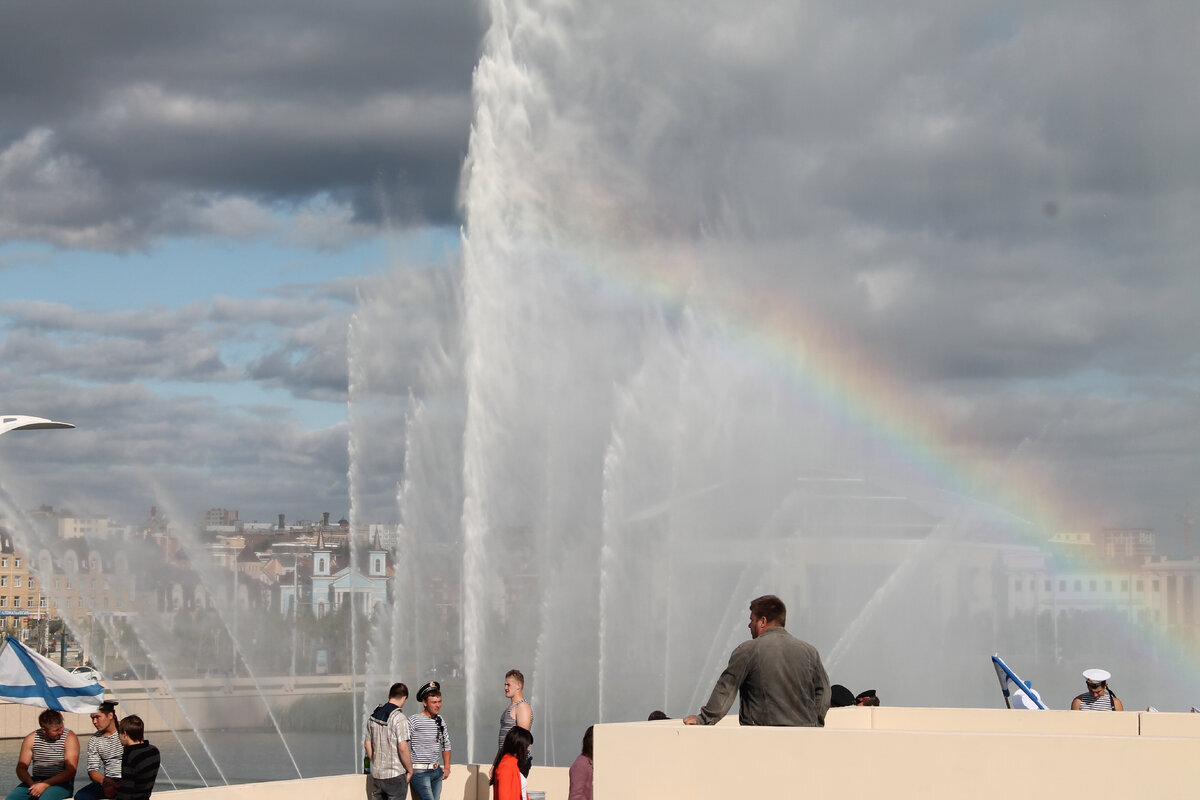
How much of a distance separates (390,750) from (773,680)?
20.5 feet

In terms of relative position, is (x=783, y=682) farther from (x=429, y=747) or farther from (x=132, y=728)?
(x=429, y=747)

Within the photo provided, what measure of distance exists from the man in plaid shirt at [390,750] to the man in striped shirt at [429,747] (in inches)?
4.2

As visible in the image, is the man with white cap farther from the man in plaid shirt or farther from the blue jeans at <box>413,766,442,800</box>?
the man in plaid shirt

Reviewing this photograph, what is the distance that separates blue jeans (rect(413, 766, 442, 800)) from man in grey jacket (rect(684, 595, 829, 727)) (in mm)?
5752

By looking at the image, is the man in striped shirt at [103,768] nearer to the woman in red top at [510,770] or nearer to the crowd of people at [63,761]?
the crowd of people at [63,761]

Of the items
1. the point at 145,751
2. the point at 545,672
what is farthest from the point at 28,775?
the point at 545,672

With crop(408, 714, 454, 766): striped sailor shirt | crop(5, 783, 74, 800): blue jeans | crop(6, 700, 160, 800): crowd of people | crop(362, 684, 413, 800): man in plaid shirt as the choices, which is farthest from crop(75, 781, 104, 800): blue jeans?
crop(408, 714, 454, 766): striped sailor shirt

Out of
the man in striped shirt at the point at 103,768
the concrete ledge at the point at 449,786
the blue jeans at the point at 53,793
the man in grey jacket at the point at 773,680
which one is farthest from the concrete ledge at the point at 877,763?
the concrete ledge at the point at 449,786

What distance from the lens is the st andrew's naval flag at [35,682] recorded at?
543 inches

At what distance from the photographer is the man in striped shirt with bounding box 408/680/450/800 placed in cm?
1330

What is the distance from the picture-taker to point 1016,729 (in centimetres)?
1309

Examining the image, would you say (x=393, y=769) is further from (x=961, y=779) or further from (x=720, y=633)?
(x=720, y=633)

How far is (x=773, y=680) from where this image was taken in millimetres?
8242

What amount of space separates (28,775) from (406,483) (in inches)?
622
